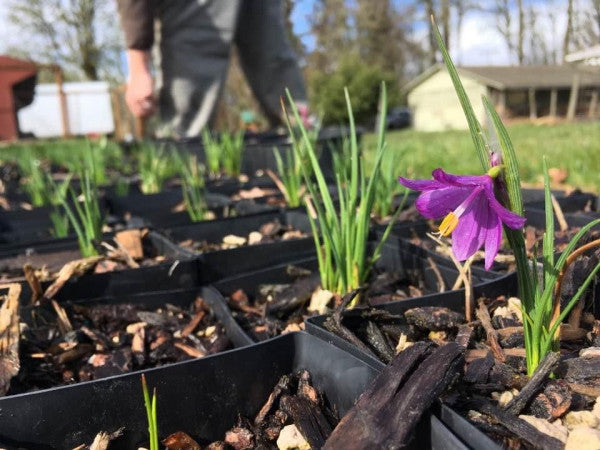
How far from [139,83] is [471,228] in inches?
130

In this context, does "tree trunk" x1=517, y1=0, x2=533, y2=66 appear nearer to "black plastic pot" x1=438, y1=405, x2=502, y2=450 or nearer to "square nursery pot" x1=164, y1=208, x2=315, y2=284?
"square nursery pot" x1=164, y1=208, x2=315, y2=284

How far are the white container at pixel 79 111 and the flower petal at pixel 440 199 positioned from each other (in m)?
18.9

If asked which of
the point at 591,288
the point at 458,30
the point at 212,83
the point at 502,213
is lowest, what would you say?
the point at 591,288

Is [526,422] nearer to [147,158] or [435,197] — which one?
[435,197]

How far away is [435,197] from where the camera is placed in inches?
27.5

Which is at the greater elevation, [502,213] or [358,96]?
[358,96]

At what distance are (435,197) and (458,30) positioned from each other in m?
24.8

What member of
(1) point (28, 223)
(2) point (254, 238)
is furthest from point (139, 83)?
(2) point (254, 238)

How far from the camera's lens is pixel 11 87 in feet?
37.8

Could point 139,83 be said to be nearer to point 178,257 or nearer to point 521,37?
point 178,257

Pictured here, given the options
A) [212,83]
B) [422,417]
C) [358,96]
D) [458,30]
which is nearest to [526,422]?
[422,417]

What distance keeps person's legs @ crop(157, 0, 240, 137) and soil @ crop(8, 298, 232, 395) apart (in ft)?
10.8

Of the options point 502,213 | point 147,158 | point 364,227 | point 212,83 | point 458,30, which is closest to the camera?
point 502,213

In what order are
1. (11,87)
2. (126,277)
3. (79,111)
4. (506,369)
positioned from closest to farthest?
(506,369), (126,277), (11,87), (79,111)
